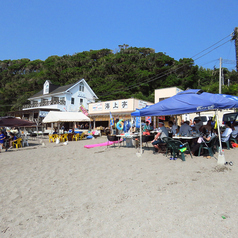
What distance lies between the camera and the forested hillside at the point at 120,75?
40250 millimetres

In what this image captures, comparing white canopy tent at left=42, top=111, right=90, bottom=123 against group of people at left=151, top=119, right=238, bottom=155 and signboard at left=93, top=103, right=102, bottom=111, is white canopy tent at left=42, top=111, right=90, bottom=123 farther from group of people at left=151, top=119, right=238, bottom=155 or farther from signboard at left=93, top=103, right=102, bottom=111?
group of people at left=151, top=119, right=238, bottom=155

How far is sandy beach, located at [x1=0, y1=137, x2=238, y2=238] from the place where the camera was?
8.61 feet

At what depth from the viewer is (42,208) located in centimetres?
344

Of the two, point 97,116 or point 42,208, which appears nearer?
point 42,208

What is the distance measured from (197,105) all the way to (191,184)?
3370mm

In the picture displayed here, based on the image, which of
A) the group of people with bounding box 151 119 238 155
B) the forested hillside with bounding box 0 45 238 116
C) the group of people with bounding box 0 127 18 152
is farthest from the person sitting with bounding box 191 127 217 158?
the forested hillside with bounding box 0 45 238 116

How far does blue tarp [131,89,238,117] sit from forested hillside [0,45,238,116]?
93.2ft

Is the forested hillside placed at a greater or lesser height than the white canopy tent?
greater

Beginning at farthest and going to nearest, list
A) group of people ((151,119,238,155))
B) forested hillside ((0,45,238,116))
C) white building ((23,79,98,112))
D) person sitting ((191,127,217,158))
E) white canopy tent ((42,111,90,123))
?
1. forested hillside ((0,45,238,116))
2. white building ((23,79,98,112))
3. white canopy tent ((42,111,90,123))
4. group of people ((151,119,238,155))
5. person sitting ((191,127,217,158))

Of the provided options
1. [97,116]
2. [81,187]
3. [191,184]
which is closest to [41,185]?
[81,187]

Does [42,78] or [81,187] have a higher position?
[42,78]

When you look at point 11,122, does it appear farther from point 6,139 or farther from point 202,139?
point 202,139

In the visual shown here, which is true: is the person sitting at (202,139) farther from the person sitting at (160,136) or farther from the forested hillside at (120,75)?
the forested hillside at (120,75)

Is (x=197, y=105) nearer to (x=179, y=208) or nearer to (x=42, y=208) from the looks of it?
(x=179, y=208)
